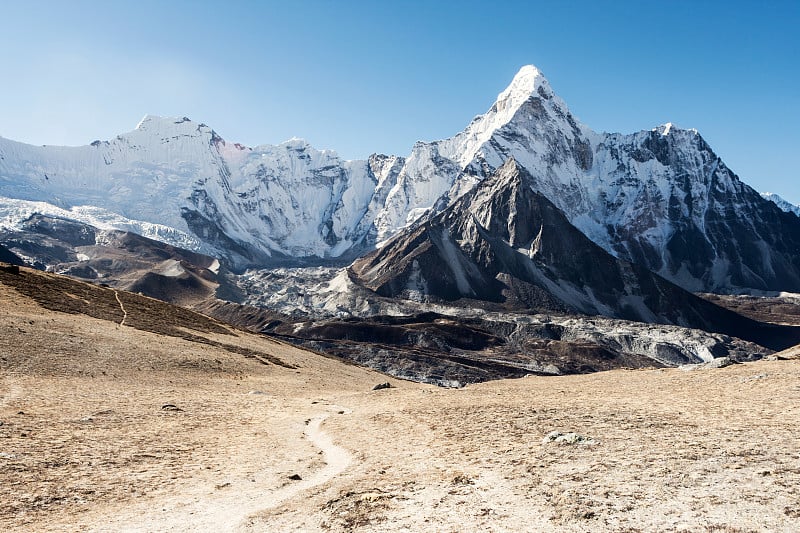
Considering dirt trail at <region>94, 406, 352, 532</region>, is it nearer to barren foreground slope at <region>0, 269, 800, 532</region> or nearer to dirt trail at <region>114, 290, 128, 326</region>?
barren foreground slope at <region>0, 269, 800, 532</region>

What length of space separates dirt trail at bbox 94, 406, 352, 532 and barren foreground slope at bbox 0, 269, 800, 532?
74 mm

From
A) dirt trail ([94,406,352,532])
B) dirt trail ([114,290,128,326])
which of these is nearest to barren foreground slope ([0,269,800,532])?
dirt trail ([94,406,352,532])

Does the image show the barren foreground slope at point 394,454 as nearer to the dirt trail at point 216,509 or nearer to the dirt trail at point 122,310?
the dirt trail at point 216,509

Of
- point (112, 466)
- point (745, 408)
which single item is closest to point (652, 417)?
point (745, 408)

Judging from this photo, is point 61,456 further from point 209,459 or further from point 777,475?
point 777,475

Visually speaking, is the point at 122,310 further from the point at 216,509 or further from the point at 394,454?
the point at 216,509

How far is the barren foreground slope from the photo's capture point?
1338 cm

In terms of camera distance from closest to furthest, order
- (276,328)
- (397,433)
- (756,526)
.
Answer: (756,526) < (397,433) < (276,328)

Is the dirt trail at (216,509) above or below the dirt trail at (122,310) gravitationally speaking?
below

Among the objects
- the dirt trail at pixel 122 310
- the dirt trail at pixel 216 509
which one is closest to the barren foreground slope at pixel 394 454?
the dirt trail at pixel 216 509

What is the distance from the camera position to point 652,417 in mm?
21422

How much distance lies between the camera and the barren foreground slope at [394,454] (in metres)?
13.4

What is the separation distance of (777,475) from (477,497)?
7.27 meters

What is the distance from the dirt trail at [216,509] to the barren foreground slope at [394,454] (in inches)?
2.9
